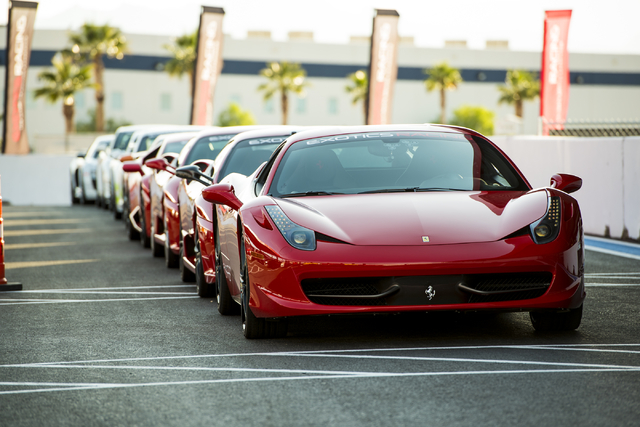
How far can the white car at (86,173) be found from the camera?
2458 centimetres

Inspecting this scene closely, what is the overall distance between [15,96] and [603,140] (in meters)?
21.9

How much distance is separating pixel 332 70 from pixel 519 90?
568 inches

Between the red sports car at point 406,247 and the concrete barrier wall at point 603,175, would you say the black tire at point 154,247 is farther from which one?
the red sports car at point 406,247

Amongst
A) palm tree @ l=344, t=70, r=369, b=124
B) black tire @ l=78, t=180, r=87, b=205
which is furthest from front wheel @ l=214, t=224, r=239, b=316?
palm tree @ l=344, t=70, r=369, b=124

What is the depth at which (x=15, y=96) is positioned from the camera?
3042 cm

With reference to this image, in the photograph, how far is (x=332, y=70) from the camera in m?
79.2

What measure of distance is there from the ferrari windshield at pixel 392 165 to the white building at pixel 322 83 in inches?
2667

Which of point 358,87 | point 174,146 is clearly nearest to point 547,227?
point 174,146

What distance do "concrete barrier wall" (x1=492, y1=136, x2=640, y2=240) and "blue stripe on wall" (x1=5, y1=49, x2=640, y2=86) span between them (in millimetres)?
61739

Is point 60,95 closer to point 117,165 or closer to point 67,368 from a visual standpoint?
point 117,165

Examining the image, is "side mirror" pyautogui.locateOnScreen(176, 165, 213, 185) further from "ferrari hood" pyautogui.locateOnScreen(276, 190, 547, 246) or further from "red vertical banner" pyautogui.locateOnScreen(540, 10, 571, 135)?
"red vertical banner" pyautogui.locateOnScreen(540, 10, 571, 135)

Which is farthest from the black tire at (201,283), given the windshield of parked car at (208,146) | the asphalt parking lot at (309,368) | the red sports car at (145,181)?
the windshield of parked car at (208,146)

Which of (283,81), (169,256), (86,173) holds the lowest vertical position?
(86,173)

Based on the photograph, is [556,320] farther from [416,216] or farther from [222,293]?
[222,293]
